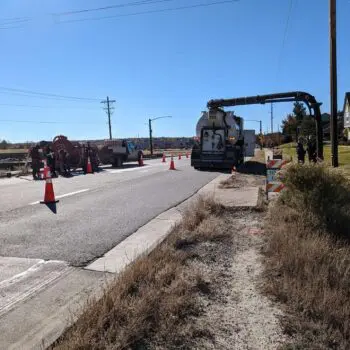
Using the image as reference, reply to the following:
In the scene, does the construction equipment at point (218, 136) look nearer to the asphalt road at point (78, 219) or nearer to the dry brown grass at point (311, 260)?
the asphalt road at point (78, 219)

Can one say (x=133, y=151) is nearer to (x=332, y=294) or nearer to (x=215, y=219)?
(x=215, y=219)

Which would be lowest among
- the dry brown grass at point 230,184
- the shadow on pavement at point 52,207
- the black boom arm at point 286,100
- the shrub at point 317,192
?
the dry brown grass at point 230,184

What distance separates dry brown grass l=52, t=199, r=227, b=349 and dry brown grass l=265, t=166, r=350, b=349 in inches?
33.5

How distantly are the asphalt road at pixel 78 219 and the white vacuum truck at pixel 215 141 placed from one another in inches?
389

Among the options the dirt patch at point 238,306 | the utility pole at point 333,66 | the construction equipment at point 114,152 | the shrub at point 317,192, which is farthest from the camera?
the construction equipment at point 114,152

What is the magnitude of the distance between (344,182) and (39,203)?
25.4 ft

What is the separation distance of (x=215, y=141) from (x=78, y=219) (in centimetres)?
1690

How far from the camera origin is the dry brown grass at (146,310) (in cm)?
335

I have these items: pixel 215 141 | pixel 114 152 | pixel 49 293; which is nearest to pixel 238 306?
pixel 49 293

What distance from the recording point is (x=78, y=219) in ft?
29.9

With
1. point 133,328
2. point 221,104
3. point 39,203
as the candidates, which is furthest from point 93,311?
point 221,104

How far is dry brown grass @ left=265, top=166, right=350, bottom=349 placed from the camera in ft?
11.8

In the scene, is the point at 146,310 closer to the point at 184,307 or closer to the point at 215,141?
the point at 184,307

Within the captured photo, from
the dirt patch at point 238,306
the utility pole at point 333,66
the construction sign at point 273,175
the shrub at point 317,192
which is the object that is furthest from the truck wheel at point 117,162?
the dirt patch at point 238,306
